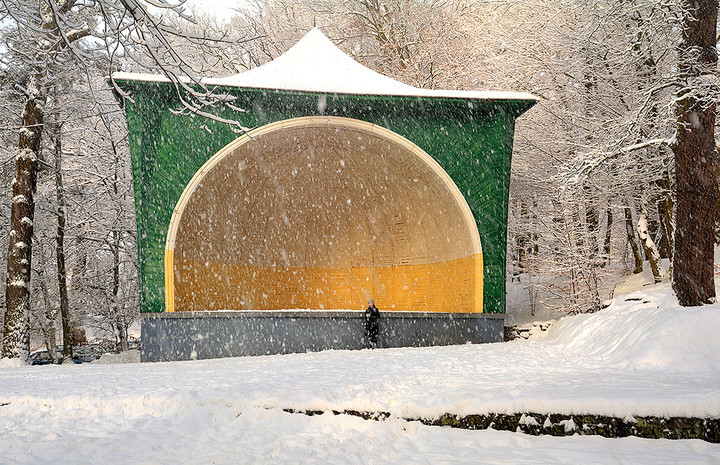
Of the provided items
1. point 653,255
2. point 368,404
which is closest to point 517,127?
point 653,255

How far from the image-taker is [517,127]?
61.4ft

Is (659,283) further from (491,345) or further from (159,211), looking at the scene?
(159,211)

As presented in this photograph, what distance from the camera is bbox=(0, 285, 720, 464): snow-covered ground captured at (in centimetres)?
462

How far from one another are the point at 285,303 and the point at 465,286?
623 cm

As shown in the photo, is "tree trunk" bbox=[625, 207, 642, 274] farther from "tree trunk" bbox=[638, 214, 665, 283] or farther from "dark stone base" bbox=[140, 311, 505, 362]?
"dark stone base" bbox=[140, 311, 505, 362]

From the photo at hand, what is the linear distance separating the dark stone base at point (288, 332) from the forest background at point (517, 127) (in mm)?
3108

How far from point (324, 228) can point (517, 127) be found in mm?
6912

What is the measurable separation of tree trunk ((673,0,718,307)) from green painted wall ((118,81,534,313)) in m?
3.17

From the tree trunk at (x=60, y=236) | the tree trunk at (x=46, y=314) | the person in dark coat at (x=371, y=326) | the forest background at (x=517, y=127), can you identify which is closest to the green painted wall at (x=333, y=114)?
the forest background at (x=517, y=127)

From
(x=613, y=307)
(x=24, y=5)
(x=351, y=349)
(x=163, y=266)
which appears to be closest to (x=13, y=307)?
(x=163, y=266)

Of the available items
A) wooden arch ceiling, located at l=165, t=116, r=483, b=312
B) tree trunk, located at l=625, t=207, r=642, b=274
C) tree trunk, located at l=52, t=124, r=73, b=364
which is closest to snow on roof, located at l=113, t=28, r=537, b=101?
wooden arch ceiling, located at l=165, t=116, r=483, b=312

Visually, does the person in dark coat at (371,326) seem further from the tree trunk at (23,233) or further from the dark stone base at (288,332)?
the tree trunk at (23,233)

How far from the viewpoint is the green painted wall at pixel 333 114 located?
10.9 metres

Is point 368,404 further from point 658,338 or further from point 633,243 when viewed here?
point 633,243
